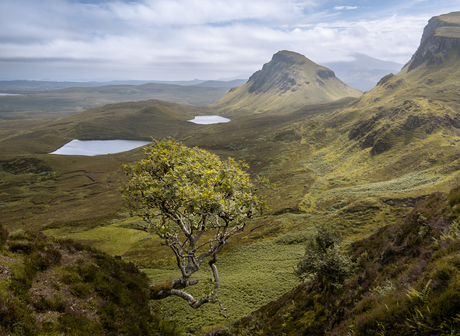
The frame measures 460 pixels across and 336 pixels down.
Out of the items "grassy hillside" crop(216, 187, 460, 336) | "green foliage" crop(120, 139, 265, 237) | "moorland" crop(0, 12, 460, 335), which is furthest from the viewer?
"green foliage" crop(120, 139, 265, 237)

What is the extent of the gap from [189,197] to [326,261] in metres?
11.9

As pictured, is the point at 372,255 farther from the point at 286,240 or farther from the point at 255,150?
the point at 255,150

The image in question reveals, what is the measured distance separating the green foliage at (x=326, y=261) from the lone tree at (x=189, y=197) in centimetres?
746

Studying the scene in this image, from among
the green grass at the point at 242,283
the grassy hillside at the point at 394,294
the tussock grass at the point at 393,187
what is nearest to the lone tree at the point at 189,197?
the green grass at the point at 242,283

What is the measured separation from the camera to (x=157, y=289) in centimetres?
1608

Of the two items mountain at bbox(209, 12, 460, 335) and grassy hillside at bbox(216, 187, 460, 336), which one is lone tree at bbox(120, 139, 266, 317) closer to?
grassy hillside at bbox(216, 187, 460, 336)

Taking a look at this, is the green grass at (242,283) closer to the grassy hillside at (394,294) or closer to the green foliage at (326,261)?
the grassy hillside at (394,294)

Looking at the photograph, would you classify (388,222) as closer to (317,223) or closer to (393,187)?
(317,223)

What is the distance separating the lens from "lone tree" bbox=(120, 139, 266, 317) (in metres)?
13.0

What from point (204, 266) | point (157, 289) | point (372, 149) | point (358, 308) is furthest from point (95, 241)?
point (372, 149)

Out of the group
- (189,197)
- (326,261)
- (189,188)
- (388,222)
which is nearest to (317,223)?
(388,222)

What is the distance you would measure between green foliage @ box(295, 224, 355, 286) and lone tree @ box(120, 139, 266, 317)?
294 inches

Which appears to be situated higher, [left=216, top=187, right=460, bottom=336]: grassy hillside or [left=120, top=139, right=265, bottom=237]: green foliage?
[left=120, top=139, right=265, bottom=237]: green foliage

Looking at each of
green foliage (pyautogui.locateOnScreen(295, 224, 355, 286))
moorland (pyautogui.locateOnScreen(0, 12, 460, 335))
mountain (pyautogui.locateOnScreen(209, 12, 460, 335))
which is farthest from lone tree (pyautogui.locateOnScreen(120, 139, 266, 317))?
green foliage (pyautogui.locateOnScreen(295, 224, 355, 286))
